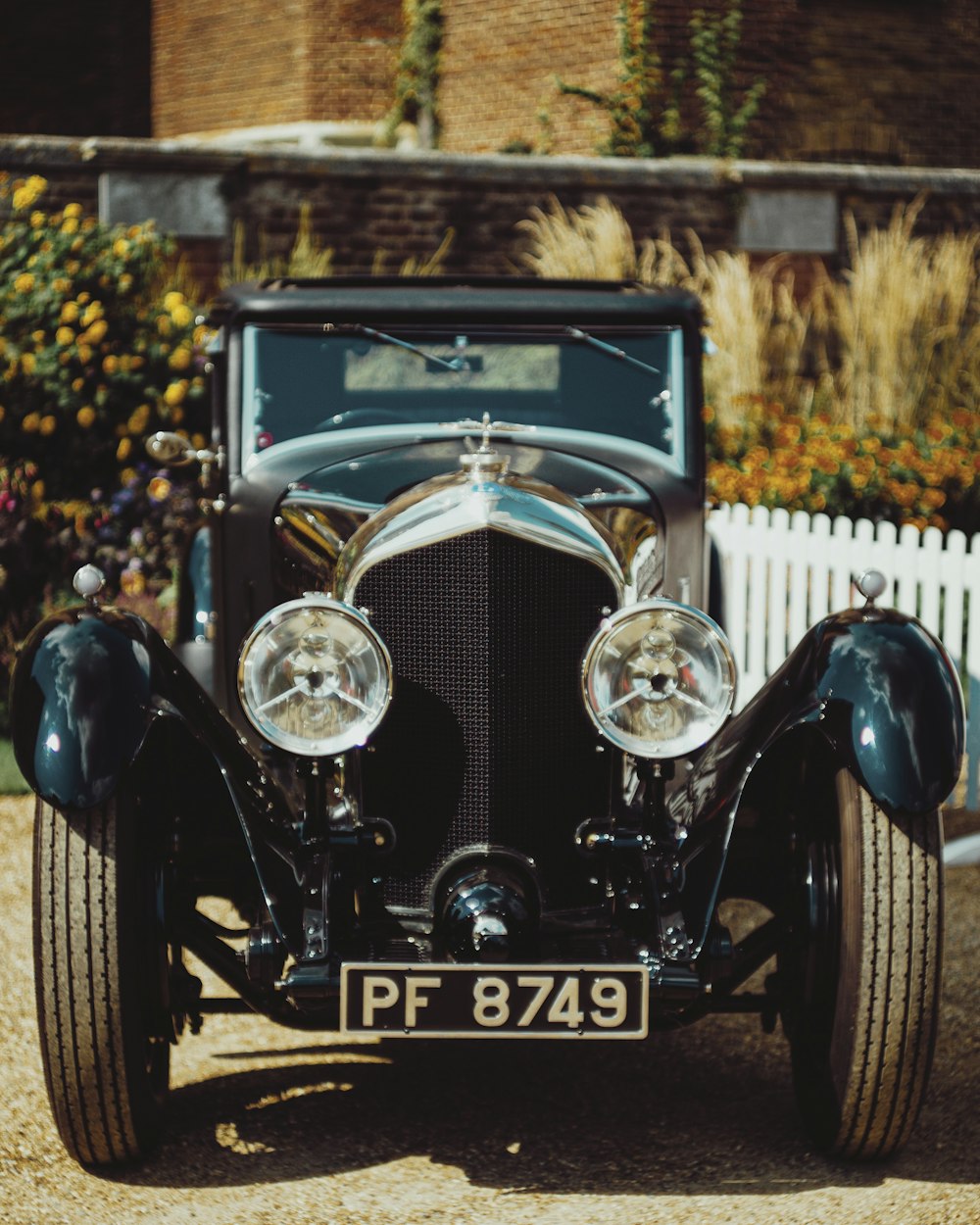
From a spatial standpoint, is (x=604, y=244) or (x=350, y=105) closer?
(x=604, y=244)

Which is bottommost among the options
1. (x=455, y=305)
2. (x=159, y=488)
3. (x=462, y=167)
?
(x=159, y=488)

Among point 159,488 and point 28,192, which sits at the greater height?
point 28,192

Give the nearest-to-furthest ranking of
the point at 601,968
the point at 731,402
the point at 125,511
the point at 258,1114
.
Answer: the point at 601,968, the point at 258,1114, the point at 125,511, the point at 731,402

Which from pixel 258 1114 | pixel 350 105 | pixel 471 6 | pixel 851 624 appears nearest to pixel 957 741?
pixel 851 624

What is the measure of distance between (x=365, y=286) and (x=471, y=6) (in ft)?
35.0

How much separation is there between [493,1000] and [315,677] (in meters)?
0.66

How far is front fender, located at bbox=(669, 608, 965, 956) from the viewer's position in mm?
2842

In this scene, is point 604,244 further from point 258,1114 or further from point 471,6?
point 258,1114

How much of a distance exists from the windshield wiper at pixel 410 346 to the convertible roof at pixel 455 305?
0.10ft

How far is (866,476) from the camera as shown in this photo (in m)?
7.69

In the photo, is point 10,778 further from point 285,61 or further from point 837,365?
point 285,61

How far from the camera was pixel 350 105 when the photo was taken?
1533 centimetres

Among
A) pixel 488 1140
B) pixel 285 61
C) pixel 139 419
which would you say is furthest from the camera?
pixel 285 61

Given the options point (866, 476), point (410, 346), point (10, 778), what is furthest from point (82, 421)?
point (866, 476)
